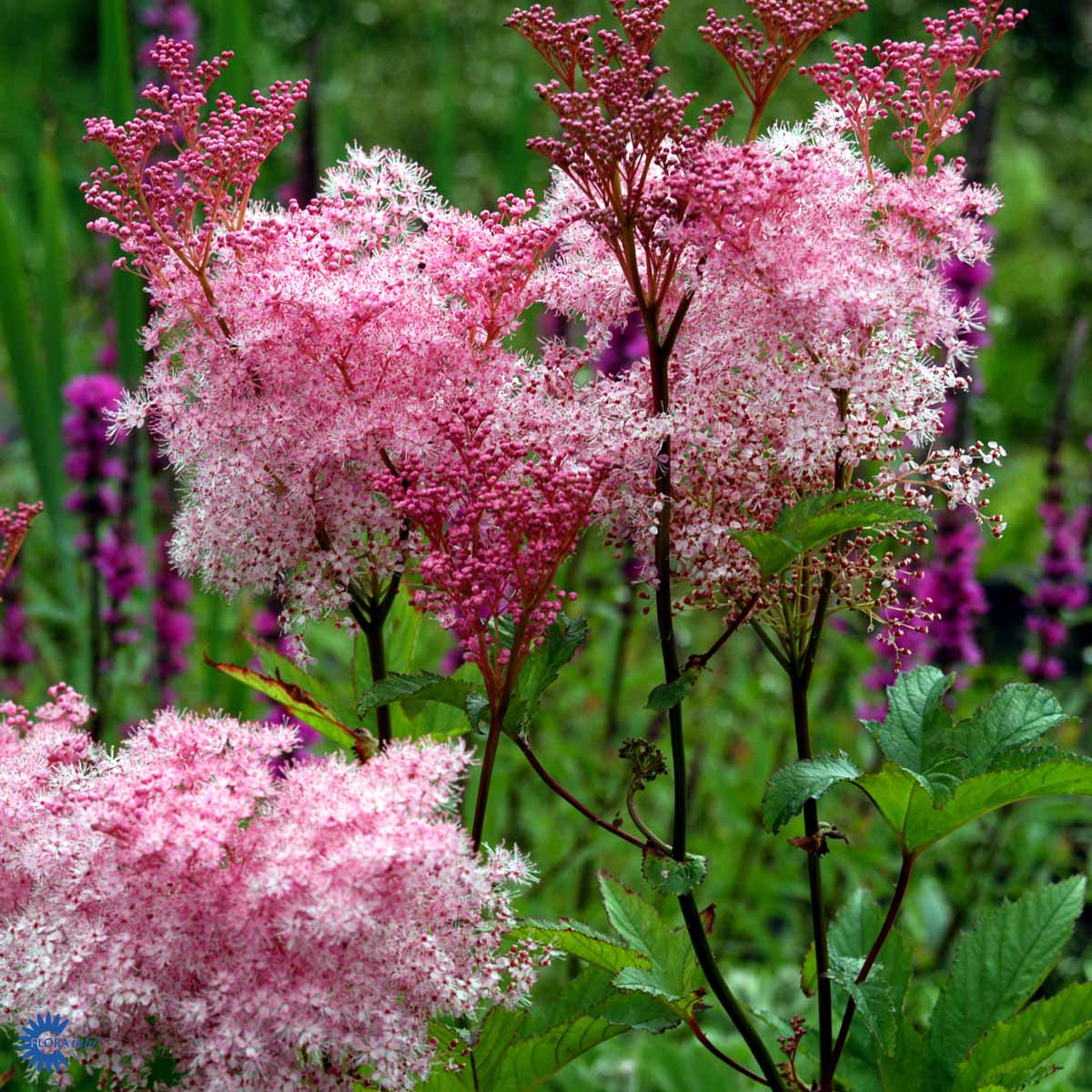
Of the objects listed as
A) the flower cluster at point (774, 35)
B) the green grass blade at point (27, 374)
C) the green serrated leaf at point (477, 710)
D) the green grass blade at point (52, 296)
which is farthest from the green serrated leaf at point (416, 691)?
the green grass blade at point (52, 296)

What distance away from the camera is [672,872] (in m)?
1.16

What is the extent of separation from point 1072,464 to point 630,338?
3981 mm

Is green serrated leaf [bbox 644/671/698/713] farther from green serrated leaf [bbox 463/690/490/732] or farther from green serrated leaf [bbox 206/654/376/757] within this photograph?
green serrated leaf [bbox 206/654/376/757]

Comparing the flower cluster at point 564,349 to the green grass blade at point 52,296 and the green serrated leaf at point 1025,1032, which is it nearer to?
the green serrated leaf at point 1025,1032

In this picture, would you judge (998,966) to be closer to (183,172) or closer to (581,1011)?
(581,1011)

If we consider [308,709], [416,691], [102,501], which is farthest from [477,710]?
[102,501]

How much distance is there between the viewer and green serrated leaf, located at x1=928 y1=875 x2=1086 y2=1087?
1.36m

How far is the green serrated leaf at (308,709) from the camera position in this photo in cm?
126

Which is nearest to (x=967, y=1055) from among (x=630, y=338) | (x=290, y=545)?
(x=290, y=545)

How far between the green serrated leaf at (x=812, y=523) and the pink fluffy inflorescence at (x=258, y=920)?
0.97ft

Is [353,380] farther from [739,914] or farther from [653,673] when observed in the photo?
[739,914]

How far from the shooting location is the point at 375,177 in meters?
1.34

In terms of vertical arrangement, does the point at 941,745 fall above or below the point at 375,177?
below

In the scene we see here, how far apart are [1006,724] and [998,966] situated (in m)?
0.32
